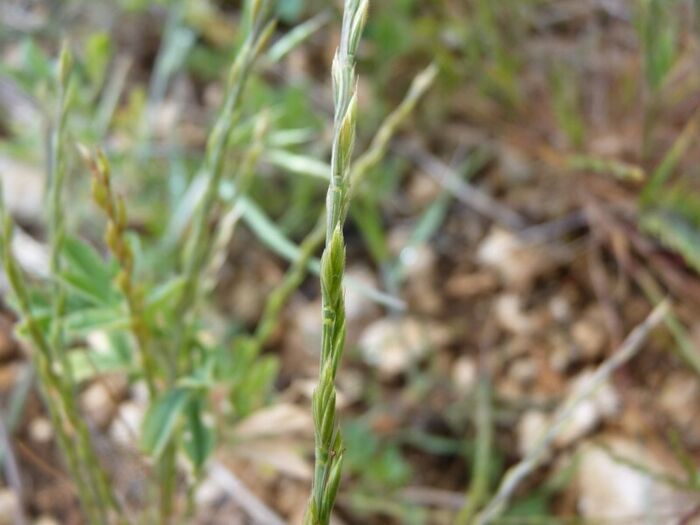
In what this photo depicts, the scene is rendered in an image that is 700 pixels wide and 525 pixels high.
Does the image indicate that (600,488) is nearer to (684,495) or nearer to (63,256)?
(684,495)

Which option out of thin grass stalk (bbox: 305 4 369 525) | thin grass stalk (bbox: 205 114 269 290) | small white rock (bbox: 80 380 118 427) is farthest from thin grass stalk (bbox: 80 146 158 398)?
small white rock (bbox: 80 380 118 427)

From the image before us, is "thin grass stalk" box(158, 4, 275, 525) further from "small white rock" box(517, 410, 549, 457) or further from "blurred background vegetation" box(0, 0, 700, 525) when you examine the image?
"small white rock" box(517, 410, 549, 457)

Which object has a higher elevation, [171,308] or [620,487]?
→ [171,308]

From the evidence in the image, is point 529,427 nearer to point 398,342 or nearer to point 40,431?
point 398,342

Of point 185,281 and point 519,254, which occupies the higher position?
point 185,281

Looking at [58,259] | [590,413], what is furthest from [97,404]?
[590,413]

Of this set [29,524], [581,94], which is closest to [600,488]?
[581,94]

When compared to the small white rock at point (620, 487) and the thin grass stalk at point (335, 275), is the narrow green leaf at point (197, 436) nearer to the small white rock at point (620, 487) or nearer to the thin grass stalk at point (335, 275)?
the thin grass stalk at point (335, 275)
